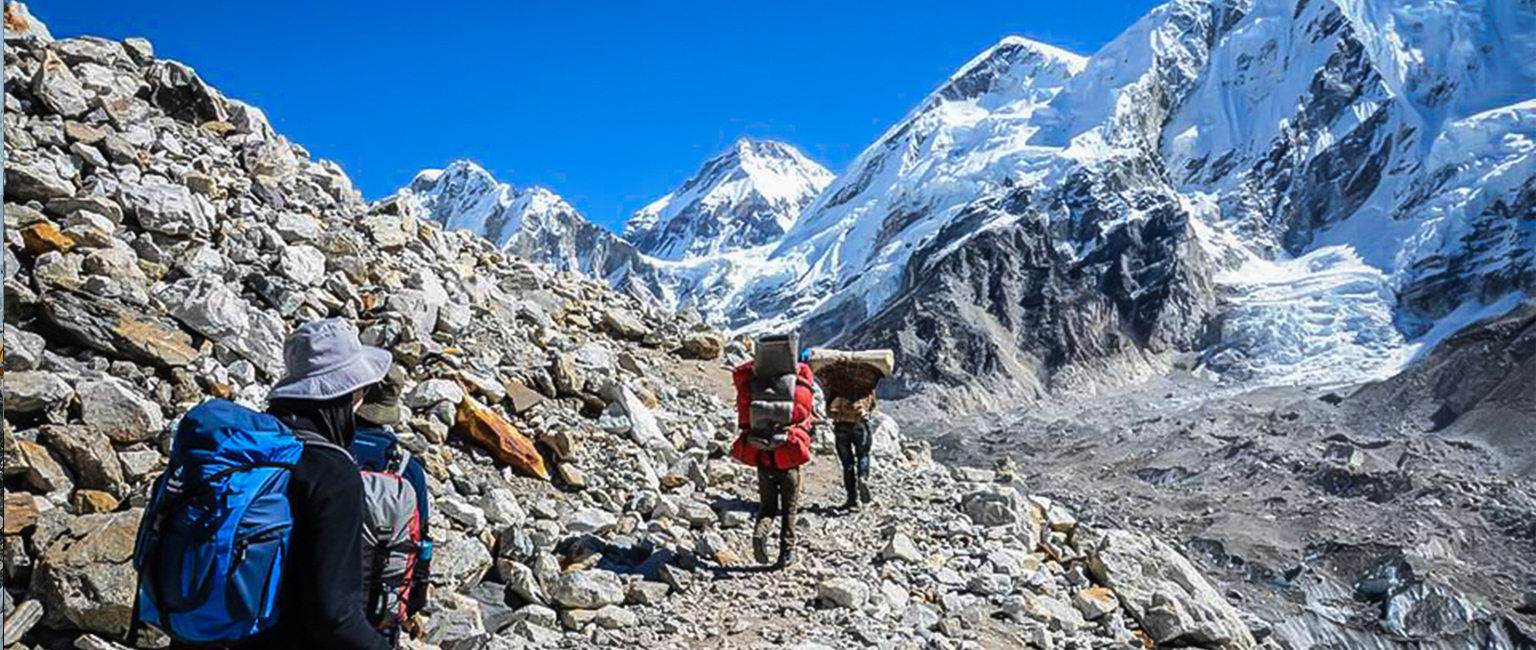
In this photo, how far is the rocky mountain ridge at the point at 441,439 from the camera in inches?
209

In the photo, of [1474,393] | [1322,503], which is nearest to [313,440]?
[1322,503]

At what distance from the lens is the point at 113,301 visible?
6.57 meters

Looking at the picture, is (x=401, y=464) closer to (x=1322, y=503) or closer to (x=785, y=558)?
(x=785, y=558)

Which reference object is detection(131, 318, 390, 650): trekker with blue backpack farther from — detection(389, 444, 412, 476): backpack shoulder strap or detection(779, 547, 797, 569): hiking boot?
detection(779, 547, 797, 569): hiking boot

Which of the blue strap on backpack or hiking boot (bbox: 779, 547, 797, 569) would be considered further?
hiking boot (bbox: 779, 547, 797, 569)

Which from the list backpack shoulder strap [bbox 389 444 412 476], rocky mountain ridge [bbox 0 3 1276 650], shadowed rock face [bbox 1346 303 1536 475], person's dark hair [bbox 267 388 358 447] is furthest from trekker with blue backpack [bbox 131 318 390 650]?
shadowed rock face [bbox 1346 303 1536 475]

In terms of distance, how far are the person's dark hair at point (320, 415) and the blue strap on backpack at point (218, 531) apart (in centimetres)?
20

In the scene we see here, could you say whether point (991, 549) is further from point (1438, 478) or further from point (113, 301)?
point (1438, 478)

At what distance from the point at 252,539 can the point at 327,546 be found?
0.54 feet

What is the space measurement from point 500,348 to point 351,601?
713 cm

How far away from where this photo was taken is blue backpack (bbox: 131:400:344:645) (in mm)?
2480

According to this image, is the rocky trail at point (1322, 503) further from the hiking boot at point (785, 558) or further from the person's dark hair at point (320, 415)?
the person's dark hair at point (320, 415)

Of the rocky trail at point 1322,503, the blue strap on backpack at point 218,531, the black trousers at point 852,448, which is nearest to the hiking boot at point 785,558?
the black trousers at point 852,448

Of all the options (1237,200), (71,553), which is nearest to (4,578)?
(71,553)
